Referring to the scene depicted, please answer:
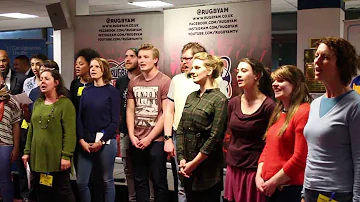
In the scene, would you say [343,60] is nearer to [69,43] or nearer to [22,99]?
[22,99]

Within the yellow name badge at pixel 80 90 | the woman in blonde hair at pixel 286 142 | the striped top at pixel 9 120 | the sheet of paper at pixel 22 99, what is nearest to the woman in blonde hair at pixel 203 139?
the woman in blonde hair at pixel 286 142

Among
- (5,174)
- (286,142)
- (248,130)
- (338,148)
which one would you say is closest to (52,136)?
(5,174)

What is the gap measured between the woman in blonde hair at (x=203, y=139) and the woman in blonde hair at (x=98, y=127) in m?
0.86

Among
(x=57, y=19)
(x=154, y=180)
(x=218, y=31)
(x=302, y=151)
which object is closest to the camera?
(x=302, y=151)

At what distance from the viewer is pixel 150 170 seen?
3721 millimetres

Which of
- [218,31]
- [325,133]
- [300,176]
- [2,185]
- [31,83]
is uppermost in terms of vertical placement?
[218,31]

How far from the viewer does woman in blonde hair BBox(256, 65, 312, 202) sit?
2518 mm

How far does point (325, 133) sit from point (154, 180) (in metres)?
1.87

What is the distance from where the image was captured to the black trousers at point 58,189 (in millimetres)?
3758

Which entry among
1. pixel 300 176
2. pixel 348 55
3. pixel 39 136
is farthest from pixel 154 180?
pixel 348 55

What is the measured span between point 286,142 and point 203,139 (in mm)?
689

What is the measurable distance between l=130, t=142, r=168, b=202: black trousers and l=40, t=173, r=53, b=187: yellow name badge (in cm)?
68

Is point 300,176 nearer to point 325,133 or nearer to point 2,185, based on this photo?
point 325,133

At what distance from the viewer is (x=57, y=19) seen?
5.54m
